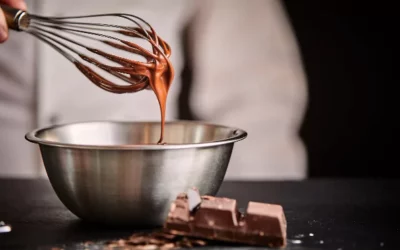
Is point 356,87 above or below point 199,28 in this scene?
below

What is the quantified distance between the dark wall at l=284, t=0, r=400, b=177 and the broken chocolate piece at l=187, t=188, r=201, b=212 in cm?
68

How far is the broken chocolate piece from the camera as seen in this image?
79 cm

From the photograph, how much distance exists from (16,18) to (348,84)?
2.64 ft

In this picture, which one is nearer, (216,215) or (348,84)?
(216,215)

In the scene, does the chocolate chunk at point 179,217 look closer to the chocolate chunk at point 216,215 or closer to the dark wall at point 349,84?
the chocolate chunk at point 216,215

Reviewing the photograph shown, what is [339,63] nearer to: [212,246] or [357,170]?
[357,170]

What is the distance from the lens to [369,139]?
56.3 inches

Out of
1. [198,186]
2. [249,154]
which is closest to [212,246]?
[198,186]

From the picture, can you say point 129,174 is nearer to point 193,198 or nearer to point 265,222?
point 193,198

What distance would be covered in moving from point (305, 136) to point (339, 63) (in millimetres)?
192

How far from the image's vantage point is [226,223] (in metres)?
0.77

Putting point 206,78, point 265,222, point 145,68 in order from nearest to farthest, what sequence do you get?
point 265,222
point 145,68
point 206,78

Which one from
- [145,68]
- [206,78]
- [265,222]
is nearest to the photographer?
[265,222]

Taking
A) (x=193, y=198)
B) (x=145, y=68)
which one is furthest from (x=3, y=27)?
(x=193, y=198)
